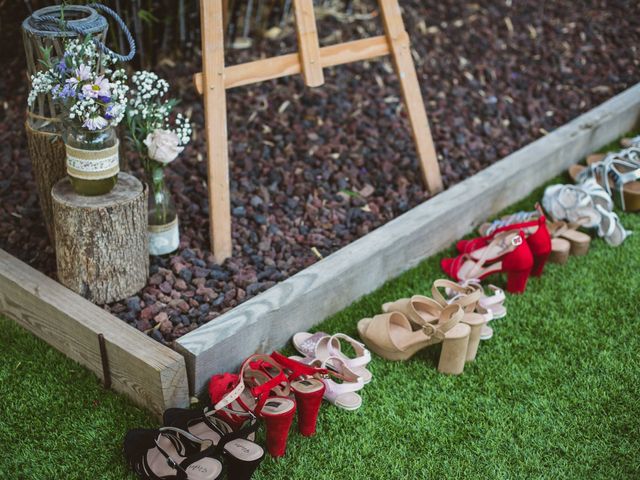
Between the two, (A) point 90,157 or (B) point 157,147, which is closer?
(A) point 90,157

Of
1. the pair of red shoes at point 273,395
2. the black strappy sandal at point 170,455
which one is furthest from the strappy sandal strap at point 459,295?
the black strappy sandal at point 170,455

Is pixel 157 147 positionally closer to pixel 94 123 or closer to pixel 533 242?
pixel 94 123

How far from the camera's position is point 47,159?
2.78 m

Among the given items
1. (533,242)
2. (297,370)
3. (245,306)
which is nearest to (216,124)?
(245,306)

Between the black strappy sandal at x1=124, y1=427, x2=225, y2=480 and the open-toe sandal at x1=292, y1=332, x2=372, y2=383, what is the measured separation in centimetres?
56

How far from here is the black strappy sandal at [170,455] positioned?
2.22 m

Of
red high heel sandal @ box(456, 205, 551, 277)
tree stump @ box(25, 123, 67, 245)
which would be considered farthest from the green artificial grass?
tree stump @ box(25, 123, 67, 245)

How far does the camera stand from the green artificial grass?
234cm

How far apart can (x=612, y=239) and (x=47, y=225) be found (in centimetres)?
244

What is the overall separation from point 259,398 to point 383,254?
0.91 metres

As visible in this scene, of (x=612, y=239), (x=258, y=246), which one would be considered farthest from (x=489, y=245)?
(x=258, y=246)

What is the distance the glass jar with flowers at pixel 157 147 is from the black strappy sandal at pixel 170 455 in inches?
34.6

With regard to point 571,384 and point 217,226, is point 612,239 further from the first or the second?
point 217,226

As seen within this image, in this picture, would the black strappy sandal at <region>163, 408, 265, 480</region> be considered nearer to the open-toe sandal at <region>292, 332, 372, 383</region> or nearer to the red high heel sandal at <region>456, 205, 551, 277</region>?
the open-toe sandal at <region>292, 332, 372, 383</region>
